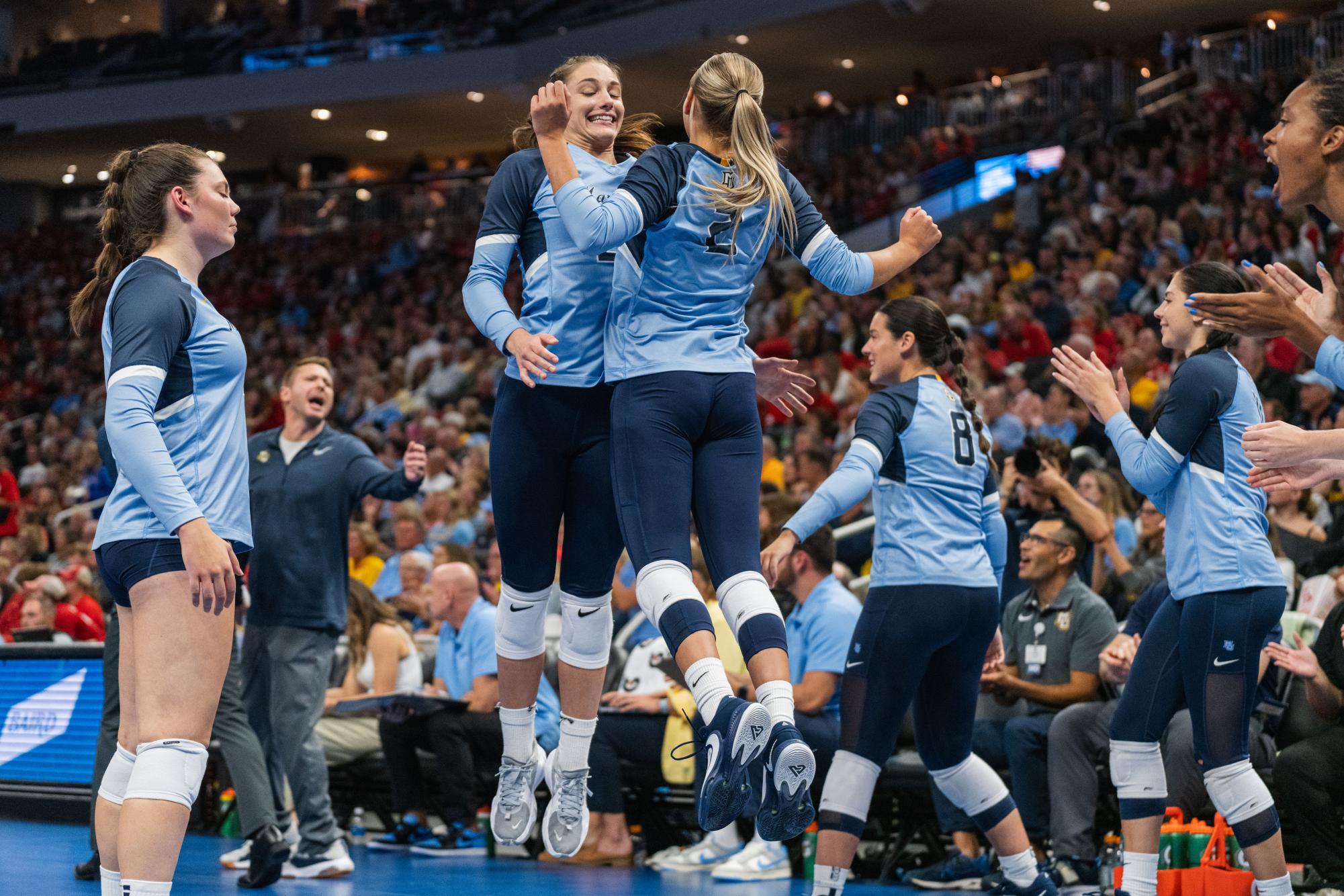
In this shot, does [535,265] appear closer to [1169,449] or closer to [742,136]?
[742,136]

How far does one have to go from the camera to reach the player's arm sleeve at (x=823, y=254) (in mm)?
3871

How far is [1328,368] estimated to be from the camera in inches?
129

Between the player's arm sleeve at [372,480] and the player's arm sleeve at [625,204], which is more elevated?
the player's arm sleeve at [625,204]

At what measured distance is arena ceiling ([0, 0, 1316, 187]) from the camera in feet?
64.8

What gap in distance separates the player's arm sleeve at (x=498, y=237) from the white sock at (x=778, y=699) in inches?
47.4

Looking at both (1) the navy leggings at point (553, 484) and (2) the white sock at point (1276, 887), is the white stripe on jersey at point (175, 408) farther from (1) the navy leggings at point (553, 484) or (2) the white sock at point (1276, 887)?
(2) the white sock at point (1276, 887)

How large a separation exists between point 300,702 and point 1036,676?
3.26m

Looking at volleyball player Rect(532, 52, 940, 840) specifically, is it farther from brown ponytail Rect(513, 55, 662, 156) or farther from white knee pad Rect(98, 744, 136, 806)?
white knee pad Rect(98, 744, 136, 806)

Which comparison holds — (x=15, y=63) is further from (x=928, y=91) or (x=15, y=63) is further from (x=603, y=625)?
(x=603, y=625)

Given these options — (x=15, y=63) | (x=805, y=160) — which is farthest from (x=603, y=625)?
(x=15, y=63)

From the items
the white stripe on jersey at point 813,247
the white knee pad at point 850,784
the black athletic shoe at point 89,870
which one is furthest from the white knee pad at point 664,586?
the black athletic shoe at point 89,870

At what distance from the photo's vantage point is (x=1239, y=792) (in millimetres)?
4430

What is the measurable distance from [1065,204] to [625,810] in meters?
9.52

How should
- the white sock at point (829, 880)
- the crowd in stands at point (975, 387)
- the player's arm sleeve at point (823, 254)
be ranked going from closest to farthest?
the player's arm sleeve at point (823, 254) → the white sock at point (829, 880) → the crowd in stands at point (975, 387)
